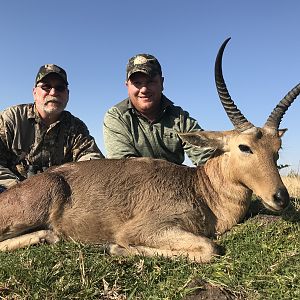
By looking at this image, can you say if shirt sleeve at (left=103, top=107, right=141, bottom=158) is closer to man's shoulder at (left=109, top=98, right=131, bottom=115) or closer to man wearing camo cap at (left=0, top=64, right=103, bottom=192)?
man's shoulder at (left=109, top=98, right=131, bottom=115)

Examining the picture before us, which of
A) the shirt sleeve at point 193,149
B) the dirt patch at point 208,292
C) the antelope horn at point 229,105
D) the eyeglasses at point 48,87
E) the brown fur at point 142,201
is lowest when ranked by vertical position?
the dirt patch at point 208,292

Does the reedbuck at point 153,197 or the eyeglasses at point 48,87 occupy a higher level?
the eyeglasses at point 48,87

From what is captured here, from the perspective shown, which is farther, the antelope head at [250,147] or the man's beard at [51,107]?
the man's beard at [51,107]

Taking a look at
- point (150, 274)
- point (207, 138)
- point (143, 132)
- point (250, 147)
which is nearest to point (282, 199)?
point (250, 147)

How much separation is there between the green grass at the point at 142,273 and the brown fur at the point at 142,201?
0.48m

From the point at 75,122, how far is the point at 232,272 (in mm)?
5534

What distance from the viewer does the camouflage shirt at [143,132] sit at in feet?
27.9

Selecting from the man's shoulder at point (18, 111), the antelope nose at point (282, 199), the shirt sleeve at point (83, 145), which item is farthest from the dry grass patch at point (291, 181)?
the man's shoulder at point (18, 111)

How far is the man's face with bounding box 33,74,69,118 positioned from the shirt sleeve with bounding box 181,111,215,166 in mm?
2506

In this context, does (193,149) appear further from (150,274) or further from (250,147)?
(150,274)

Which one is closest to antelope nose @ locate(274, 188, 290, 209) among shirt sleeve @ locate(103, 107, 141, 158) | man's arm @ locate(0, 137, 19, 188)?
shirt sleeve @ locate(103, 107, 141, 158)

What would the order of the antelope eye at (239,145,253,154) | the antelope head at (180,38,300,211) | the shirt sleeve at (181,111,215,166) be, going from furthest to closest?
the shirt sleeve at (181,111,215,166)
the antelope eye at (239,145,253,154)
the antelope head at (180,38,300,211)

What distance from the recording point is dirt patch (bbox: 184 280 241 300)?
3.60 m

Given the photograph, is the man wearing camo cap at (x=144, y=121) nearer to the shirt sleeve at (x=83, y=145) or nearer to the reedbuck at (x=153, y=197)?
the shirt sleeve at (x=83, y=145)
